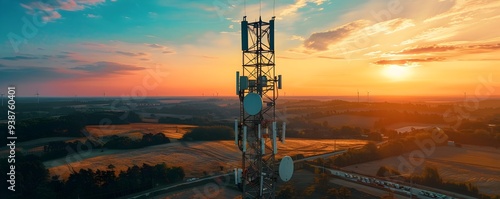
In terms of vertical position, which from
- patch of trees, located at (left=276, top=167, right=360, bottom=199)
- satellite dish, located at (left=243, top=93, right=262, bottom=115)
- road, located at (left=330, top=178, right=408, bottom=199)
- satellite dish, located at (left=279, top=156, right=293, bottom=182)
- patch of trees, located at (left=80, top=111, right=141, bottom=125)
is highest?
satellite dish, located at (left=243, top=93, right=262, bottom=115)

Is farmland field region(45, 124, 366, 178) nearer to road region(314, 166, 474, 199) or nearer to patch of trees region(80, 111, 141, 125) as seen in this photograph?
road region(314, 166, 474, 199)

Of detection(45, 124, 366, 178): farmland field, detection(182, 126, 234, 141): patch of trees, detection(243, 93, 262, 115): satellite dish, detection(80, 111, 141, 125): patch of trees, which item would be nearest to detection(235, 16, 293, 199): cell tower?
detection(243, 93, 262, 115): satellite dish

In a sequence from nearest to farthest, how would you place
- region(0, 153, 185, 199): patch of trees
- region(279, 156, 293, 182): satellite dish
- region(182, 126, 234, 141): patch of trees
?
1. region(279, 156, 293, 182): satellite dish
2. region(0, 153, 185, 199): patch of trees
3. region(182, 126, 234, 141): patch of trees

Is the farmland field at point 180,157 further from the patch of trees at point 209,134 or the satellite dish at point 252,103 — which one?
the satellite dish at point 252,103

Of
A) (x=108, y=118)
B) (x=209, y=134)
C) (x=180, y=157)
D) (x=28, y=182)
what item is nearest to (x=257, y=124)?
(x=28, y=182)

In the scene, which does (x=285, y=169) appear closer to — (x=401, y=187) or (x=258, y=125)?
(x=258, y=125)

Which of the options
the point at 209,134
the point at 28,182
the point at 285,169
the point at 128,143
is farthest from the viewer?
the point at 209,134
